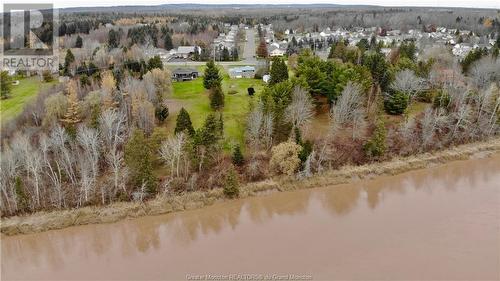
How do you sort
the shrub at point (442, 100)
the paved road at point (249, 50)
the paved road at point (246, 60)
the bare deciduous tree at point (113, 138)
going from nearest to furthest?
the bare deciduous tree at point (113, 138) → the shrub at point (442, 100) → the paved road at point (246, 60) → the paved road at point (249, 50)

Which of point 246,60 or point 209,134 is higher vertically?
point 246,60

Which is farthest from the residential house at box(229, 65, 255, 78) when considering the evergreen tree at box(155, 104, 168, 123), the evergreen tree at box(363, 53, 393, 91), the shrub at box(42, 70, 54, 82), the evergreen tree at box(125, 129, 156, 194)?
the evergreen tree at box(125, 129, 156, 194)

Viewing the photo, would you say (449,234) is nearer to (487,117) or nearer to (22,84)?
(487,117)

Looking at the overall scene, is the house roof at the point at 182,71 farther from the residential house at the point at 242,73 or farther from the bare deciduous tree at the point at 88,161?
the bare deciduous tree at the point at 88,161

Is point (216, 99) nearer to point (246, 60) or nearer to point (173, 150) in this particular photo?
point (173, 150)

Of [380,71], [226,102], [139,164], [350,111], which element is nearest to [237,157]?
[139,164]

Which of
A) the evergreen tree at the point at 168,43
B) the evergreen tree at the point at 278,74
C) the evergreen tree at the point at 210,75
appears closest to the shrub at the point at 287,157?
the evergreen tree at the point at 278,74
